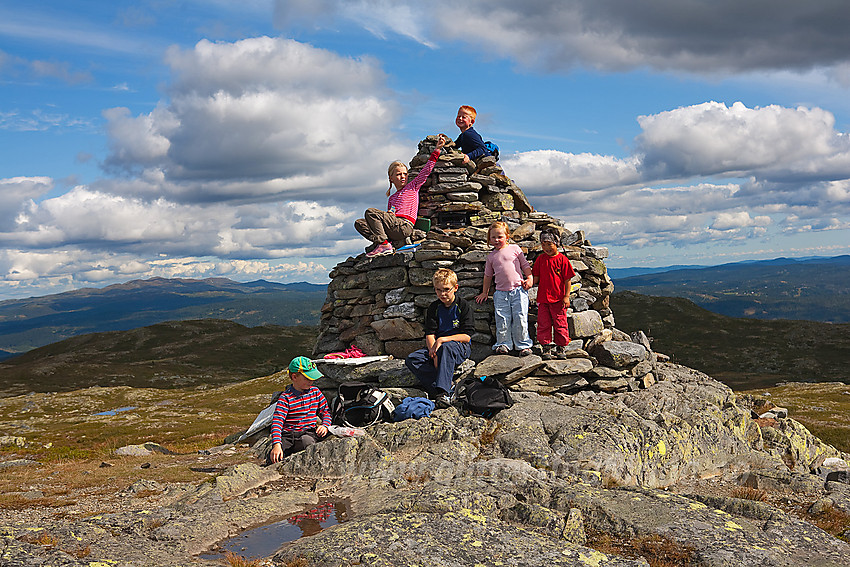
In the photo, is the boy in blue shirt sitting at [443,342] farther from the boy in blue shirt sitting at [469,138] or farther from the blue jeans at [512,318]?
the boy in blue shirt sitting at [469,138]

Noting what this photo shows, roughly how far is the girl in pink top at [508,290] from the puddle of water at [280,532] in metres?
8.30

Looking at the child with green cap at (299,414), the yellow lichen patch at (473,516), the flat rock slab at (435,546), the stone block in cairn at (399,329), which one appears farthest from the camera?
the stone block in cairn at (399,329)

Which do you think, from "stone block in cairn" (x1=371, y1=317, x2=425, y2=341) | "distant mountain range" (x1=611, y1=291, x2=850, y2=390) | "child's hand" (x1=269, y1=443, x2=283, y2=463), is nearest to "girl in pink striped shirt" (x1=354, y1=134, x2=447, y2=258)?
"stone block in cairn" (x1=371, y1=317, x2=425, y2=341)

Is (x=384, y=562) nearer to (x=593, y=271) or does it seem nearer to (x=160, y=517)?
(x=160, y=517)

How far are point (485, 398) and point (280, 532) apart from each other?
7.15m

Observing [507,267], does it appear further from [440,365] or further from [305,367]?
[305,367]

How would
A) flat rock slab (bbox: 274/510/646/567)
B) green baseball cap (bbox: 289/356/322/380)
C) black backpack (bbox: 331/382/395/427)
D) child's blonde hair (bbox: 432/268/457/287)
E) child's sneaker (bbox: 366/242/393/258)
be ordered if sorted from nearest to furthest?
flat rock slab (bbox: 274/510/646/567), green baseball cap (bbox: 289/356/322/380), black backpack (bbox: 331/382/395/427), child's blonde hair (bbox: 432/268/457/287), child's sneaker (bbox: 366/242/393/258)

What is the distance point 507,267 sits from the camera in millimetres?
16609

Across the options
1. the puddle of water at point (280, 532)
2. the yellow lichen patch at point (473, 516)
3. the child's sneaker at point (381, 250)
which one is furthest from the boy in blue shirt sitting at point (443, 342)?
the yellow lichen patch at point (473, 516)

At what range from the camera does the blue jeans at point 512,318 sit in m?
16.6

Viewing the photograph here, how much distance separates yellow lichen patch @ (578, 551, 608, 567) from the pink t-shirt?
387 inches

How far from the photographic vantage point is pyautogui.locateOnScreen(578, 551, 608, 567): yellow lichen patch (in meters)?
7.19

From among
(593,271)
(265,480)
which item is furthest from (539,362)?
(265,480)

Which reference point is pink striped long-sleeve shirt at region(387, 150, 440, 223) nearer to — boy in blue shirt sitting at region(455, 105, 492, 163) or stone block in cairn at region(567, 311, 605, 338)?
boy in blue shirt sitting at region(455, 105, 492, 163)
